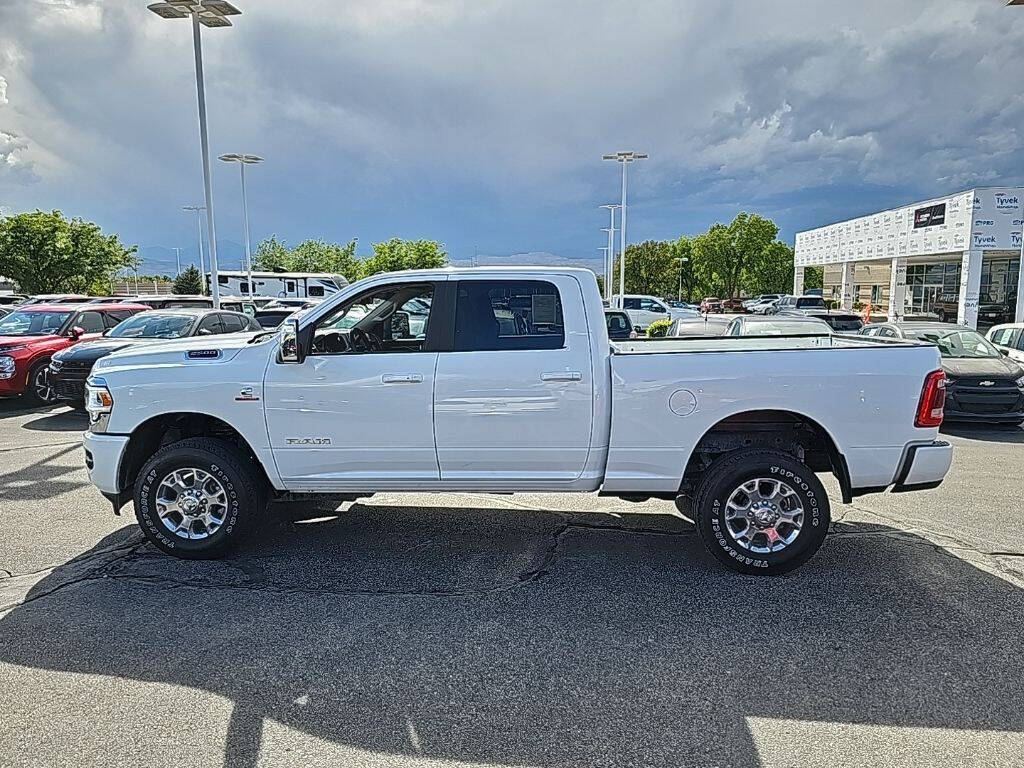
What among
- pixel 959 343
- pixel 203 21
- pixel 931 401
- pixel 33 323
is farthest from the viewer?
pixel 203 21

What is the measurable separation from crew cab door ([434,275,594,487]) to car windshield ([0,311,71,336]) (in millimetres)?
11245

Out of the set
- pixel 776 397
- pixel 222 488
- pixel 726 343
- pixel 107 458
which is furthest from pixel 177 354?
pixel 726 343

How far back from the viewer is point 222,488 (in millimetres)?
5016

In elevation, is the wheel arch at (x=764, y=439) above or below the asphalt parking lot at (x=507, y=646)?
above

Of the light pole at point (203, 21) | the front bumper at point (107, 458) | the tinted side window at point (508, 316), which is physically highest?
the light pole at point (203, 21)

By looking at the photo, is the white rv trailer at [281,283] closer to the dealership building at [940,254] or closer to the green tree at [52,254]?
the green tree at [52,254]

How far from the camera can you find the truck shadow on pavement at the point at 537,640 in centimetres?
322

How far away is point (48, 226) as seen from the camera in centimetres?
3803

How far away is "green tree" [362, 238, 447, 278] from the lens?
202 ft

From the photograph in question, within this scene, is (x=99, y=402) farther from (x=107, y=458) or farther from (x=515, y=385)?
(x=515, y=385)

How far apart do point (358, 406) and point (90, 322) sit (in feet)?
37.4

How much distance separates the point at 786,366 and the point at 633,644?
201 cm

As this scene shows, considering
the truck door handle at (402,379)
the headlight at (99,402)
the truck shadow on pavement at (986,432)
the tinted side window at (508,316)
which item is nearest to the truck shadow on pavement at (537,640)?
the headlight at (99,402)

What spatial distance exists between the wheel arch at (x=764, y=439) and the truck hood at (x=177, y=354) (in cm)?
327
